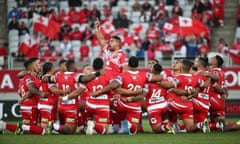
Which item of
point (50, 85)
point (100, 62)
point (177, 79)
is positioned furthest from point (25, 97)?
point (177, 79)

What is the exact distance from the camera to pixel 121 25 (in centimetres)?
3241

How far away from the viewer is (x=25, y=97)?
18.5 meters

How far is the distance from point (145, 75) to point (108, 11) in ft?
51.5

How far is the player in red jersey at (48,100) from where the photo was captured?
1840cm

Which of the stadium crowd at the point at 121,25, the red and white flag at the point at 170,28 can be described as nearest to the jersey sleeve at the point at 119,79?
the stadium crowd at the point at 121,25

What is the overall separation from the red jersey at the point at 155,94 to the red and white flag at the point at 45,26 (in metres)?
13.6

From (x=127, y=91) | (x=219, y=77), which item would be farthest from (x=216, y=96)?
(x=127, y=91)

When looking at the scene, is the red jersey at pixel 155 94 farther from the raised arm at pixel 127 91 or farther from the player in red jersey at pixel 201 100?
the player in red jersey at pixel 201 100

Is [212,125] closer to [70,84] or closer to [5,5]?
[70,84]

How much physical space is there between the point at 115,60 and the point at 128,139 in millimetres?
3564

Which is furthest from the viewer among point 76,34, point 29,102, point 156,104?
point 76,34

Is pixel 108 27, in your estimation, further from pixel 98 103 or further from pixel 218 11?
pixel 98 103

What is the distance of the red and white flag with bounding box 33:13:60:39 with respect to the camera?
102ft

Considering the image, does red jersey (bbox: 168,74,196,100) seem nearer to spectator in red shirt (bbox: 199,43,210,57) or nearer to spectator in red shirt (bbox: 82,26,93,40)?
spectator in red shirt (bbox: 199,43,210,57)
